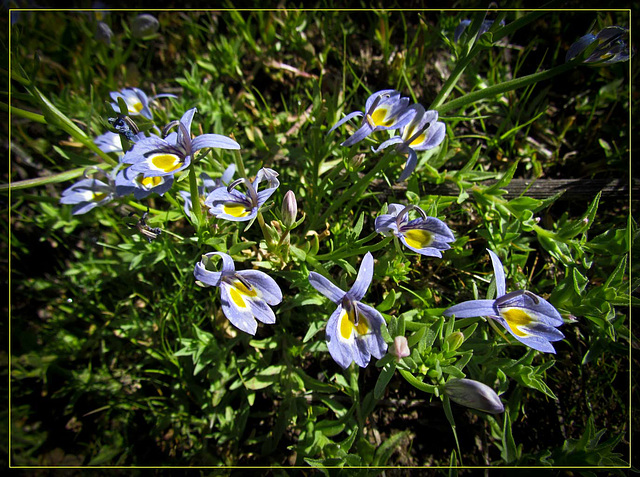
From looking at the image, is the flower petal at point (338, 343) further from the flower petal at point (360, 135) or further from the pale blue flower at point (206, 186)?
the pale blue flower at point (206, 186)

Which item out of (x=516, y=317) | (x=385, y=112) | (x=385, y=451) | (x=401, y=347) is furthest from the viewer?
(x=385, y=451)

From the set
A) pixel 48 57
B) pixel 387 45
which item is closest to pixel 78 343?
pixel 48 57

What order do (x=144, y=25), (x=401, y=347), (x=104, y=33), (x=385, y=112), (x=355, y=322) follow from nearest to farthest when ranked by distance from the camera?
(x=401, y=347) → (x=355, y=322) → (x=385, y=112) → (x=104, y=33) → (x=144, y=25)

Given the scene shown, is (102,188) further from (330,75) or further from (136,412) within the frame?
(330,75)

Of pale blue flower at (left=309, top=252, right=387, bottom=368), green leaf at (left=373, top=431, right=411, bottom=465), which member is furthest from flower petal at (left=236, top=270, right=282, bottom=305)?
green leaf at (left=373, top=431, right=411, bottom=465)

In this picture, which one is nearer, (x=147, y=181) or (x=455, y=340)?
(x=455, y=340)

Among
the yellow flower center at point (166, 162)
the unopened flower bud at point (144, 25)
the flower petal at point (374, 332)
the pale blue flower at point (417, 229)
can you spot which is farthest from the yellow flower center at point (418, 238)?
the unopened flower bud at point (144, 25)

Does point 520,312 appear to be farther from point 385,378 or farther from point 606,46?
point 606,46

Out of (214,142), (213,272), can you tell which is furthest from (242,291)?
(214,142)
